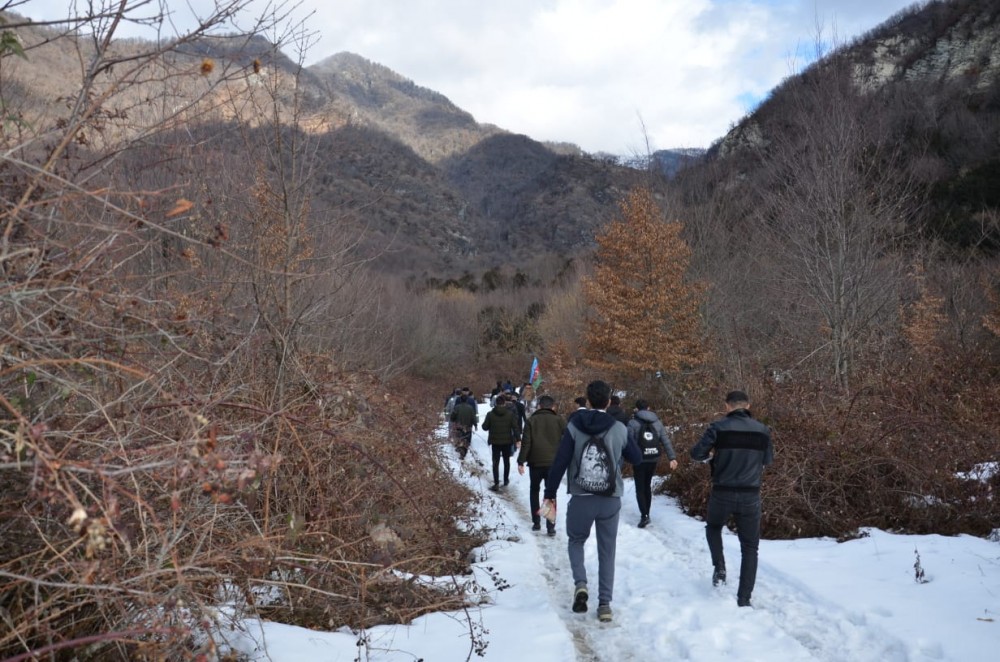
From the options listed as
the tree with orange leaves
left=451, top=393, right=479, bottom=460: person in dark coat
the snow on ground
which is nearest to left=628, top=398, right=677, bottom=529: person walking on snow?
the snow on ground

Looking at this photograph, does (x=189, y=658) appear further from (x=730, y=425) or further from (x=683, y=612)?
(x=730, y=425)

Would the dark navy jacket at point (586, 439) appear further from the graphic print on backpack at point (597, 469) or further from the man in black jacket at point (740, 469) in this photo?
the man in black jacket at point (740, 469)

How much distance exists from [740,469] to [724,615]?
4.05ft

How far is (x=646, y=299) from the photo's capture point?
18.6 m

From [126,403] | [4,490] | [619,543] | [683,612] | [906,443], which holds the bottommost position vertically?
[619,543]

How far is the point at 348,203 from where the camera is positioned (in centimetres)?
900

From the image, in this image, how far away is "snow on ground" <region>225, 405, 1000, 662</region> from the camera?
4.54 metres

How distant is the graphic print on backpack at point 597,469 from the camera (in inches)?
226

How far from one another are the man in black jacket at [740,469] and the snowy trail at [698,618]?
0.42m

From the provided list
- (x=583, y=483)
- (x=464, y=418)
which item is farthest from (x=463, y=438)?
(x=583, y=483)

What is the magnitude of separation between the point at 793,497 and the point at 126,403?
25.0 feet

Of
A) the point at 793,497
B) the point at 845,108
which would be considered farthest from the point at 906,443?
the point at 845,108

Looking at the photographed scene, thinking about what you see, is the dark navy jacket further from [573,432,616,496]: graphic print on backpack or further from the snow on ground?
the snow on ground

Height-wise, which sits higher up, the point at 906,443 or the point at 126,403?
the point at 126,403
